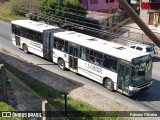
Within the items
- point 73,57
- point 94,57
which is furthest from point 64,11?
point 94,57

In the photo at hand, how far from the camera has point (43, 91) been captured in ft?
46.6

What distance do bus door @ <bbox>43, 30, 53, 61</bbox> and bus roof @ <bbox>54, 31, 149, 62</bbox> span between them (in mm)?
886

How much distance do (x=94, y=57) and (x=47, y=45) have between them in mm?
5431

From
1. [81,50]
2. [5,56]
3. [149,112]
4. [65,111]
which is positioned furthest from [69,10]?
[65,111]

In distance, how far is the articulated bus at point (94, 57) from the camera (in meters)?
15.8

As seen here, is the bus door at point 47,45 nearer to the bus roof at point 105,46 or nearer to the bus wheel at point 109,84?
the bus roof at point 105,46

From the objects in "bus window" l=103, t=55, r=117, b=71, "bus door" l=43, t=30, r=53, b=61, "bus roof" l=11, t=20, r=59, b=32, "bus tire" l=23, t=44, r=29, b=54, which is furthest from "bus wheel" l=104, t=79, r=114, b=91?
"bus tire" l=23, t=44, r=29, b=54

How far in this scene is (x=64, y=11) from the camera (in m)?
32.8

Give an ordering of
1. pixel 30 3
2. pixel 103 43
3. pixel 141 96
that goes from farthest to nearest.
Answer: pixel 30 3 < pixel 103 43 < pixel 141 96

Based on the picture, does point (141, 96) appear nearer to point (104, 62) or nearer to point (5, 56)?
point (104, 62)

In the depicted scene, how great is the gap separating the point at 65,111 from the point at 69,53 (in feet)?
29.3

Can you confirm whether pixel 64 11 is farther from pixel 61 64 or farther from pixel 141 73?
pixel 141 73

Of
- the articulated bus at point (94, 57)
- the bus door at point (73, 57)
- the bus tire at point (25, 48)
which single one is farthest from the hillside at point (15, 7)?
the bus door at point (73, 57)

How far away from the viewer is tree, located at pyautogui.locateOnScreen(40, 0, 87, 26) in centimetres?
3281
